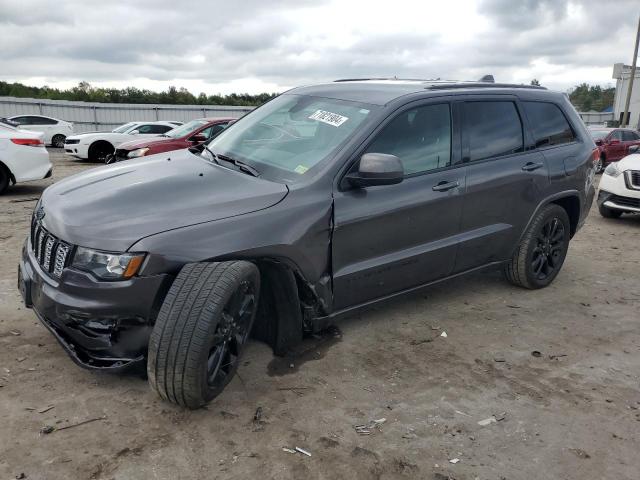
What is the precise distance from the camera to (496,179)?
13.8 feet

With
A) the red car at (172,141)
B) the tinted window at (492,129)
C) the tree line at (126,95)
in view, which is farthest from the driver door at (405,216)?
the tree line at (126,95)

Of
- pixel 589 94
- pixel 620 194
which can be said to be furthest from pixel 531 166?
pixel 589 94

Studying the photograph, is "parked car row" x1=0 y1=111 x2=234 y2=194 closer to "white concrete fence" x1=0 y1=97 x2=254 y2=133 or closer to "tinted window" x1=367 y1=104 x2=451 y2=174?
"tinted window" x1=367 y1=104 x2=451 y2=174

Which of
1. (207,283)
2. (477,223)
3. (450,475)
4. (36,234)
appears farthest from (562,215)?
(36,234)

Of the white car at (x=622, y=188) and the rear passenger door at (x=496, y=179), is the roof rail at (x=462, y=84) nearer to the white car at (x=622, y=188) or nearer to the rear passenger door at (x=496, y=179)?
the rear passenger door at (x=496, y=179)

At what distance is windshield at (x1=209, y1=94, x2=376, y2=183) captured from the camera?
3.46 meters

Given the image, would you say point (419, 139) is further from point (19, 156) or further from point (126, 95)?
point (126, 95)

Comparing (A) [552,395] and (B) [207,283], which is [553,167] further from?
(B) [207,283]

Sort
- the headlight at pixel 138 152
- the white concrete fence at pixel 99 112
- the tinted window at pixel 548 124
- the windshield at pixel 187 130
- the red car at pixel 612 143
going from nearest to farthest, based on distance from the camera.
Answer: the tinted window at pixel 548 124, the headlight at pixel 138 152, the windshield at pixel 187 130, the red car at pixel 612 143, the white concrete fence at pixel 99 112

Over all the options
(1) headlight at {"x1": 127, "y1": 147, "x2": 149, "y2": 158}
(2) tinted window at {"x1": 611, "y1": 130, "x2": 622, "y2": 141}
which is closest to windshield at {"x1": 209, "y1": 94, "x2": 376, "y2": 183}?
(1) headlight at {"x1": 127, "y1": 147, "x2": 149, "y2": 158}

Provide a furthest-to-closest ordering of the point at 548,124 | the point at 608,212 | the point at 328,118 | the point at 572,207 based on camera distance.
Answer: the point at 608,212 < the point at 572,207 < the point at 548,124 < the point at 328,118

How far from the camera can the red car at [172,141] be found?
1055 cm

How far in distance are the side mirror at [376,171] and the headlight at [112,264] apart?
1338 millimetres

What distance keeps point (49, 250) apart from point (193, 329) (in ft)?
3.35
